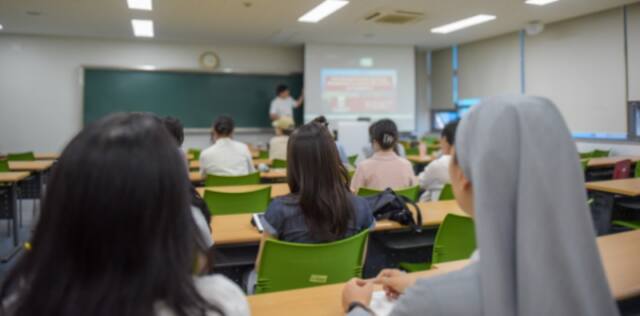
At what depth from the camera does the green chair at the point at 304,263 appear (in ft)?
5.39

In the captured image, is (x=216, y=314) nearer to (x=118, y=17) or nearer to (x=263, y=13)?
(x=263, y=13)

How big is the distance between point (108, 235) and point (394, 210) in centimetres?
185

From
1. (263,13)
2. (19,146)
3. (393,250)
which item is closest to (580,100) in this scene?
(263,13)

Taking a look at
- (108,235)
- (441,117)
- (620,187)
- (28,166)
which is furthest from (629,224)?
(441,117)

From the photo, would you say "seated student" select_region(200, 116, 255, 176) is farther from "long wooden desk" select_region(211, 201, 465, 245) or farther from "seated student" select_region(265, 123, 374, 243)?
"seated student" select_region(265, 123, 374, 243)

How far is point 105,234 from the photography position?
2.33 feet

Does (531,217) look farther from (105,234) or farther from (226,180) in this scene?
(226,180)

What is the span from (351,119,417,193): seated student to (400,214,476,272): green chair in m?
1.15

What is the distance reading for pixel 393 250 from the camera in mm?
2496

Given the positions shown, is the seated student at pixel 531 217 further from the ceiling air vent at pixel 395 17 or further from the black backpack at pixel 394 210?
the ceiling air vent at pixel 395 17

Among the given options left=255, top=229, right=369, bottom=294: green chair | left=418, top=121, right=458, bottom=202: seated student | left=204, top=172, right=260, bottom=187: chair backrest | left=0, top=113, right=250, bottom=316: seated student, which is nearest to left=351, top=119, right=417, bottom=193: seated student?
left=418, top=121, right=458, bottom=202: seated student

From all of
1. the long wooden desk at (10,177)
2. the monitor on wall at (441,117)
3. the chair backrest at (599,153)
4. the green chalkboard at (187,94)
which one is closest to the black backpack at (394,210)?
the long wooden desk at (10,177)

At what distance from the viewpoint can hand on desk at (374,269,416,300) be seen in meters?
1.29

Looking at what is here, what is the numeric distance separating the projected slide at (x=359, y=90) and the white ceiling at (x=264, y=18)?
69 cm
